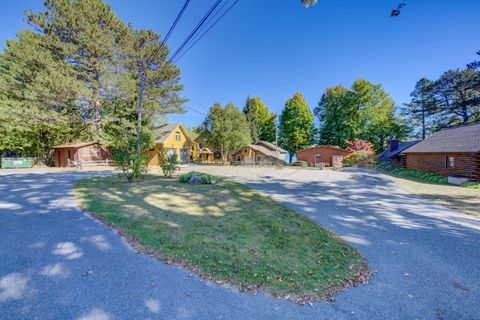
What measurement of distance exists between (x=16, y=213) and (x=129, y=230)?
3.83 m

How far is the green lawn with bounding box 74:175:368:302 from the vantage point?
10.0ft

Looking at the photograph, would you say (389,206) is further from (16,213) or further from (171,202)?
(16,213)

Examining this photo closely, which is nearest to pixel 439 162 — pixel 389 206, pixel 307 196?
pixel 389 206

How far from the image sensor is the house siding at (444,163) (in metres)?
13.2

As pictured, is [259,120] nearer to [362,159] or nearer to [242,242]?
[362,159]

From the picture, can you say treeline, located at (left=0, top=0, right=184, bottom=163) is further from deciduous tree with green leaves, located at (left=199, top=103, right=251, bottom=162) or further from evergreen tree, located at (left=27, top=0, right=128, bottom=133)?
deciduous tree with green leaves, located at (left=199, top=103, right=251, bottom=162)

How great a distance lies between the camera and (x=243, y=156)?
3606 centimetres

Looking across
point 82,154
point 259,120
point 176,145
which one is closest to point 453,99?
point 259,120

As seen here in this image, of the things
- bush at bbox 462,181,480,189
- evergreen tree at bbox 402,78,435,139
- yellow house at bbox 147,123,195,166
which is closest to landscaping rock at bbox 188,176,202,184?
bush at bbox 462,181,480,189

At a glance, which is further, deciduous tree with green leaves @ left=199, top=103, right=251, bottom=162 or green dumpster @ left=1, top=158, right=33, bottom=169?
deciduous tree with green leaves @ left=199, top=103, right=251, bottom=162

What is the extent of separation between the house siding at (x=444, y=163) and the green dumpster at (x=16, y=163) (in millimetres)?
39158

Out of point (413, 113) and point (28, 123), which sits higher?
point (413, 113)

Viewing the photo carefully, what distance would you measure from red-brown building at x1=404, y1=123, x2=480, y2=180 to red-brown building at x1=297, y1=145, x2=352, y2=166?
10309mm

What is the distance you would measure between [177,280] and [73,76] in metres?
25.9
